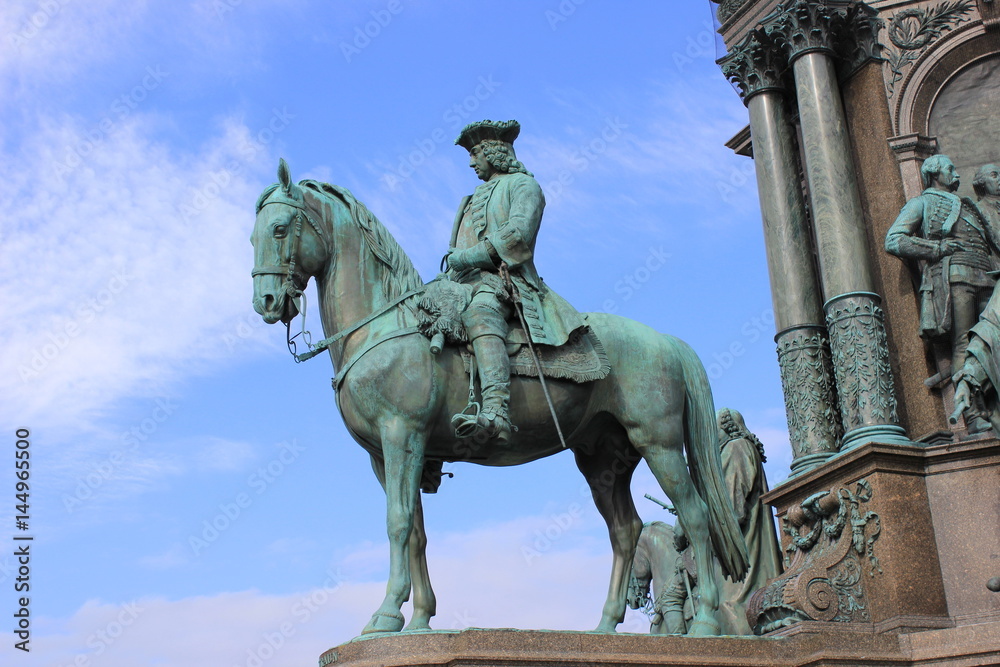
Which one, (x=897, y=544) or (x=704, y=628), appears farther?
(x=897, y=544)

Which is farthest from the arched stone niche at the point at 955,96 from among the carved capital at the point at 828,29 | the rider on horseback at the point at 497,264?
the rider on horseback at the point at 497,264

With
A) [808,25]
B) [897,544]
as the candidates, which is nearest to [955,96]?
[808,25]

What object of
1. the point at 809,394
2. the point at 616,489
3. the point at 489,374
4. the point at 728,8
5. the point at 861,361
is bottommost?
the point at 616,489

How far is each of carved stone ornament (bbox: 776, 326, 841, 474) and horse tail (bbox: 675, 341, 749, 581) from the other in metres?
3.57

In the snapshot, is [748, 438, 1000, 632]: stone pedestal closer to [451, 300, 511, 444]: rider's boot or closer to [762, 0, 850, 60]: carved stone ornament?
[451, 300, 511, 444]: rider's boot

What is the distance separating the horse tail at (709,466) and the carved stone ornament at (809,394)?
3565mm

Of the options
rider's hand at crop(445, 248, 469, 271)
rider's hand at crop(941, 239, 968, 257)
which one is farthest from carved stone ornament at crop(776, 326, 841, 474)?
rider's hand at crop(445, 248, 469, 271)

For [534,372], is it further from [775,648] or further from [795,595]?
[795,595]

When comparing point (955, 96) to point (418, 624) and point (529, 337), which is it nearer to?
point (529, 337)

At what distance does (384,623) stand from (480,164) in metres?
3.80

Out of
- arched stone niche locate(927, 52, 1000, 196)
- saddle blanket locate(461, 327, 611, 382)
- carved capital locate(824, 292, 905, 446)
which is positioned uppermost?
arched stone niche locate(927, 52, 1000, 196)

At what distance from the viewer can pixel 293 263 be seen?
9023 mm

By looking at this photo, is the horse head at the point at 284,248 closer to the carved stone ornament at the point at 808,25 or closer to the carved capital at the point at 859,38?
the carved stone ornament at the point at 808,25

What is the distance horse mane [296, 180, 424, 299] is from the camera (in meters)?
9.30
